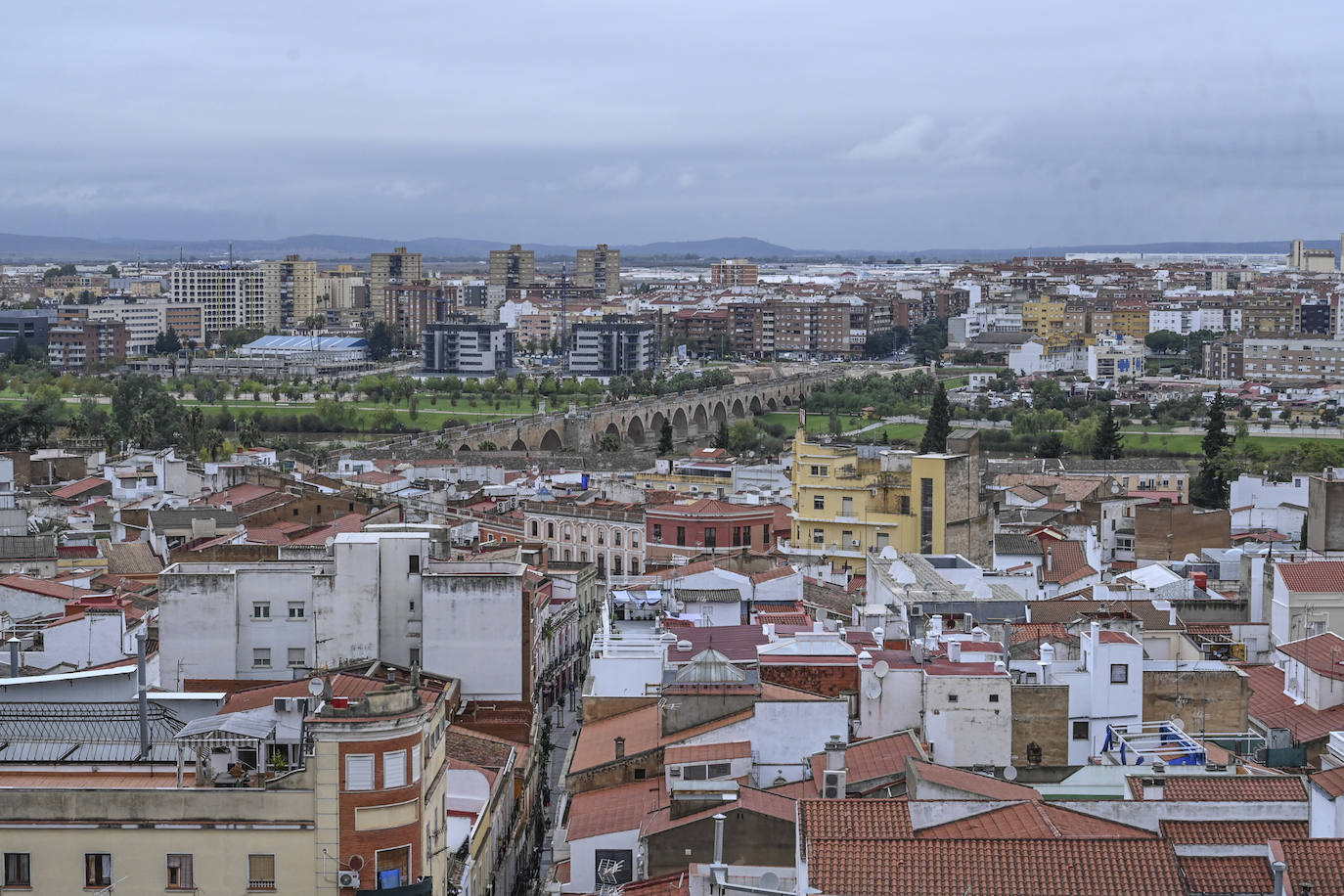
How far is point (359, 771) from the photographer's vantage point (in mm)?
12977

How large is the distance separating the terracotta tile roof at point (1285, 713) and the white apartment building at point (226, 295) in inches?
5358

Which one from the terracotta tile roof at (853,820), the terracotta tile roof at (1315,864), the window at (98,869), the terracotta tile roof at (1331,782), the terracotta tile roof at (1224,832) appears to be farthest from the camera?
the window at (98,869)

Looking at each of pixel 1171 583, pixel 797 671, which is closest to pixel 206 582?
pixel 797 671

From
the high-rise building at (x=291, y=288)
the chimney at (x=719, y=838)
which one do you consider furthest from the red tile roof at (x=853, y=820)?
the high-rise building at (x=291, y=288)

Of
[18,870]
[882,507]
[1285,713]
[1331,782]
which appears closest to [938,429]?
[882,507]

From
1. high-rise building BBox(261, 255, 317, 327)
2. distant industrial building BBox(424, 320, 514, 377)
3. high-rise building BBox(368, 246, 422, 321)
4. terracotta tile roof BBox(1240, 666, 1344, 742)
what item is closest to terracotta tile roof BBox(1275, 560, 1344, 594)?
terracotta tile roof BBox(1240, 666, 1344, 742)

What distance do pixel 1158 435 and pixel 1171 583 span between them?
5401 cm

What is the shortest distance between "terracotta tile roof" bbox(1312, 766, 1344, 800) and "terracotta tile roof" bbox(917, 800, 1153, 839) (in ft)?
3.80

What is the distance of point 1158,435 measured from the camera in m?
78.4

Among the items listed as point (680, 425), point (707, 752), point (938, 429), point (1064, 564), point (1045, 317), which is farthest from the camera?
point (1045, 317)

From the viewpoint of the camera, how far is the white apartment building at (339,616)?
21062 mm

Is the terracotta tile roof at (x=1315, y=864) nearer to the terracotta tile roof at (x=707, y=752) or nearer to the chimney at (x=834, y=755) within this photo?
the chimney at (x=834, y=755)

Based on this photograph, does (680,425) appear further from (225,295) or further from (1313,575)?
(225,295)

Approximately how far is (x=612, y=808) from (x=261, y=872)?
4.16 m
